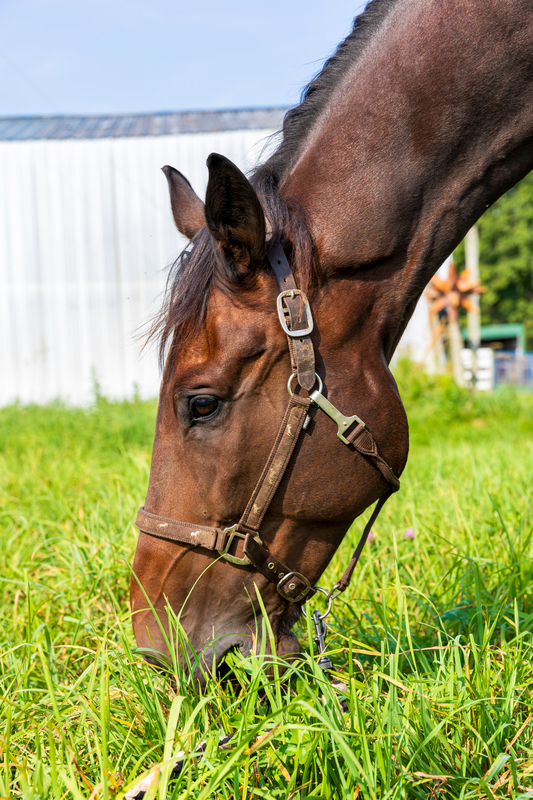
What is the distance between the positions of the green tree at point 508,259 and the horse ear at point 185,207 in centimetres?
4122

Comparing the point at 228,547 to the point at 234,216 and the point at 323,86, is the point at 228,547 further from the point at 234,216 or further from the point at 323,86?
the point at 323,86

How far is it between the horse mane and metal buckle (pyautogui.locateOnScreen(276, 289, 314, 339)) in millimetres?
36

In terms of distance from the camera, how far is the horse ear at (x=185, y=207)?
6.60ft

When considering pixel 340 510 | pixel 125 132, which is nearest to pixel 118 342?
pixel 125 132

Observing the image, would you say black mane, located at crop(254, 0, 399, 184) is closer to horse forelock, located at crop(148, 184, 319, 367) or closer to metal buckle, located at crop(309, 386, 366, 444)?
horse forelock, located at crop(148, 184, 319, 367)

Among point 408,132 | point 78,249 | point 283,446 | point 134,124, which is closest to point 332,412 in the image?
point 283,446

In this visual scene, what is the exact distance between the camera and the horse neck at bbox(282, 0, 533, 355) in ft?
5.20

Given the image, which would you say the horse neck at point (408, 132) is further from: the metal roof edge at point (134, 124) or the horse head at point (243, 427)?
the metal roof edge at point (134, 124)

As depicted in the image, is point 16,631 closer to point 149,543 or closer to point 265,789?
point 149,543

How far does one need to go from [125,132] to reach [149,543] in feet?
46.9

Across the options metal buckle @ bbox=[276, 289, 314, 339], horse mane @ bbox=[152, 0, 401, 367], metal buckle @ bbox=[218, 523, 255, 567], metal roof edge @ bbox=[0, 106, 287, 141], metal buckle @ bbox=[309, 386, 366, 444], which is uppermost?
metal roof edge @ bbox=[0, 106, 287, 141]

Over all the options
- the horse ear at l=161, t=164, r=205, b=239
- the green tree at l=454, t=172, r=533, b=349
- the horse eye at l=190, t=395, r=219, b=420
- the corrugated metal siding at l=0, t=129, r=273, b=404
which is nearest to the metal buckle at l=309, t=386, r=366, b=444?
the horse eye at l=190, t=395, r=219, b=420

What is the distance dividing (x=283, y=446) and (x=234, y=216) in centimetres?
61

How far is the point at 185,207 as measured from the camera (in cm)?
203
